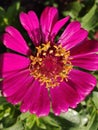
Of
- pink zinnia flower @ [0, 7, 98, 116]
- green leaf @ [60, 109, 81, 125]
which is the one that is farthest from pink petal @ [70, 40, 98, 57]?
green leaf @ [60, 109, 81, 125]

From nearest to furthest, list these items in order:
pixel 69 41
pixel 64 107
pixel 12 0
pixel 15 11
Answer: pixel 64 107
pixel 69 41
pixel 15 11
pixel 12 0

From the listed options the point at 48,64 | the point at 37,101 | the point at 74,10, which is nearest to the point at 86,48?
the point at 48,64

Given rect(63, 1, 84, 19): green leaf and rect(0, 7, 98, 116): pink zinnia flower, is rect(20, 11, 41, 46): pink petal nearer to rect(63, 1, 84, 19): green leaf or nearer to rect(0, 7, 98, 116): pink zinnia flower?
rect(0, 7, 98, 116): pink zinnia flower

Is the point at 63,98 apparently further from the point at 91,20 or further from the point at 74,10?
the point at 74,10

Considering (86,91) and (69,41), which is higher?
(69,41)

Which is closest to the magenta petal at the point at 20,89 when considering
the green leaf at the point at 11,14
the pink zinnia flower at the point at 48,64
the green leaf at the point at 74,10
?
the pink zinnia flower at the point at 48,64

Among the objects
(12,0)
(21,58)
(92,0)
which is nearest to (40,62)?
(21,58)

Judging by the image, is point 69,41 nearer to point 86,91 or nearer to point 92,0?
point 86,91
